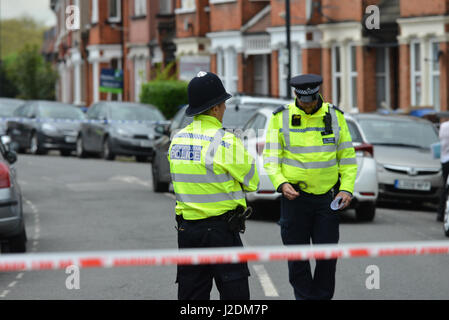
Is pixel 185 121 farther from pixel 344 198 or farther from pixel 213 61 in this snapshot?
pixel 213 61

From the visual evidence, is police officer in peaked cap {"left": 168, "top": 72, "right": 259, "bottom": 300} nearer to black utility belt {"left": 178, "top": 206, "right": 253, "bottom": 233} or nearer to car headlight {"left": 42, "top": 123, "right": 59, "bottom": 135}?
black utility belt {"left": 178, "top": 206, "right": 253, "bottom": 233}

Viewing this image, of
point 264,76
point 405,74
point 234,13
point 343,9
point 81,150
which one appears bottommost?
point 81,150

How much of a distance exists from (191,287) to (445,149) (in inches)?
381

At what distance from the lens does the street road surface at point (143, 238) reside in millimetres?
9664

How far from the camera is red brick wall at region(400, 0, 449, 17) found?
28.1 metres

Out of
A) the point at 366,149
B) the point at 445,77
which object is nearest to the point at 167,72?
the point at 445,77

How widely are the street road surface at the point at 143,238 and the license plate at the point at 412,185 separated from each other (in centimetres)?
38

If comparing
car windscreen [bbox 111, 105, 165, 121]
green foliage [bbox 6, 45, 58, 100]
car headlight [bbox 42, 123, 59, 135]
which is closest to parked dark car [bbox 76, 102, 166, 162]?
car windscreen [bbox 111, 105, 165, 121]

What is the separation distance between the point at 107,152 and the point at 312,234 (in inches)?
854

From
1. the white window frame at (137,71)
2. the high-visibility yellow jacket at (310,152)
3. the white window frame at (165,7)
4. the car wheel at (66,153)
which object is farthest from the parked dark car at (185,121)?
the white window frame at (137,71)

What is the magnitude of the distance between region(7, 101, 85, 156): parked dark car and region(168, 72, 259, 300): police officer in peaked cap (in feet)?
84.3

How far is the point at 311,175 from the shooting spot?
7930 mm
